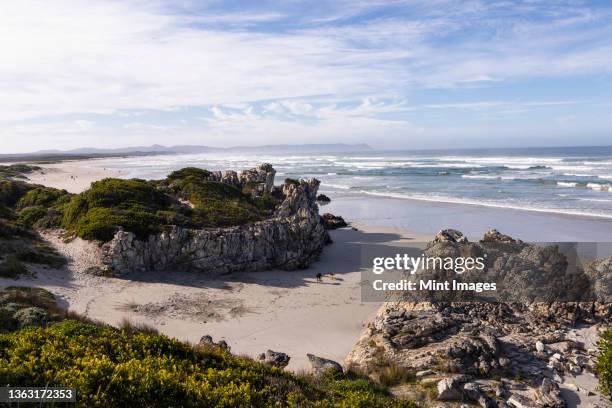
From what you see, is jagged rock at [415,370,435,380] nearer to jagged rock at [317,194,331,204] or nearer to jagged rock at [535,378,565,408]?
jagged rock at [535,378,565,408]

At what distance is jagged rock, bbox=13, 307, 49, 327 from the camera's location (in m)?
10.5

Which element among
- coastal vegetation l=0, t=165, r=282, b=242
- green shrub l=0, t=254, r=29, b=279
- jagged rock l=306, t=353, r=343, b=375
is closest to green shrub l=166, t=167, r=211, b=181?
coastal vegetation l=0, t=165, r=282, b=242

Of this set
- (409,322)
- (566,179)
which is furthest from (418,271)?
(566,179)

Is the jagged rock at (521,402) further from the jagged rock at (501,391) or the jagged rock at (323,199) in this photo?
the jagged rock at (323,199)

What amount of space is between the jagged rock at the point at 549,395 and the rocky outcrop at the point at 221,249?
1263 centimetres

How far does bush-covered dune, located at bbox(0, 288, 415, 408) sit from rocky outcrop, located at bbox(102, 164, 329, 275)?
10446 millimetres

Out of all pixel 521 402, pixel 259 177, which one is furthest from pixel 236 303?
pixel 259 177

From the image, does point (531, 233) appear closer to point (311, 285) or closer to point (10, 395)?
point (311, 285)

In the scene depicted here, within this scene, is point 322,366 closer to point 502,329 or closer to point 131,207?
point 502,329

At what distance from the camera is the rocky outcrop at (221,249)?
19.2 meters

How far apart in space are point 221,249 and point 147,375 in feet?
48.0

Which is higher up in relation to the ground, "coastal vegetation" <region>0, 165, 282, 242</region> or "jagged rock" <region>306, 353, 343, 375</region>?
"coastal vegetation" <region>0, 165, 282, 242</region>

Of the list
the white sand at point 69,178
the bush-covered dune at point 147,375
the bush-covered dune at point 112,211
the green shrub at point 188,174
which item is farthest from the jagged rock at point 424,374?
the white sand at point 69,178

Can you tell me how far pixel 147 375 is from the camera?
554 centimetres
